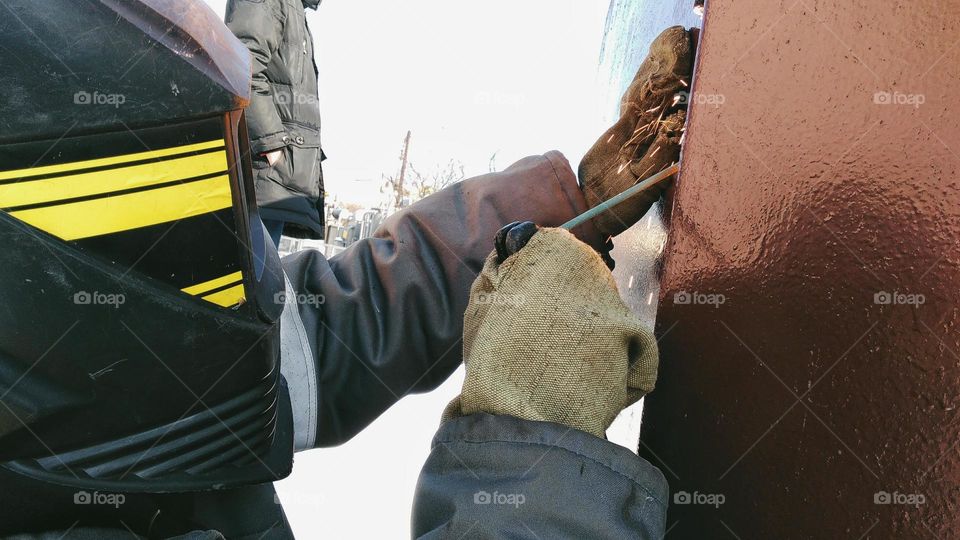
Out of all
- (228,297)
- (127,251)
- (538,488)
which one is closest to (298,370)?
(228,297)

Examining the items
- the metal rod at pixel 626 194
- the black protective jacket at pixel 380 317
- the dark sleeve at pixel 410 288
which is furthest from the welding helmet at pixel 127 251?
the metal rod at pixel 626 194

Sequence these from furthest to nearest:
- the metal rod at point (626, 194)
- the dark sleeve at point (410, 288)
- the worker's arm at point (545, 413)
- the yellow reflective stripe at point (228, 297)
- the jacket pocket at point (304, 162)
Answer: the jacket pocket at point (304, 162)
the dark sleeve at point (410, 288)
the metal rod at point (626, 194)
the yellow reflective stripe at point (228, 297)
the worker's arm at point (545, 413)

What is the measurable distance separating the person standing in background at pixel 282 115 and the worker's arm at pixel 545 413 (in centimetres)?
185

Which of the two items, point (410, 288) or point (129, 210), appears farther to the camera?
point (410, 288)

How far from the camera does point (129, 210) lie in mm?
793

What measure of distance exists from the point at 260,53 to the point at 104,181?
6.48 feet

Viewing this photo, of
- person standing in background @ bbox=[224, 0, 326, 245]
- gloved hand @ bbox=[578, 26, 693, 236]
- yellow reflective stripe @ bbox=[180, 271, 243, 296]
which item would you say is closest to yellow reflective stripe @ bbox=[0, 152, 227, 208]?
yellow reflective stripe @ bbox=[180, 271, 243, 296]

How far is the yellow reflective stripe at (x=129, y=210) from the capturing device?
0.76 metres

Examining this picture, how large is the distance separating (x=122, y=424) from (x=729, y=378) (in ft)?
2.58

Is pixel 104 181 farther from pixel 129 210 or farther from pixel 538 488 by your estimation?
pixel 538 488

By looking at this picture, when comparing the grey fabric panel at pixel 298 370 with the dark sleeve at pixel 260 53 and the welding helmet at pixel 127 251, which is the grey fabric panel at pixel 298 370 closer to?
the welding helmet at pixel 127 251

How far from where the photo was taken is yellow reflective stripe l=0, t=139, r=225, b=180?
2.42 feet

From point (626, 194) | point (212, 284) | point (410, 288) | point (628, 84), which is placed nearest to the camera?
point (212, 284)

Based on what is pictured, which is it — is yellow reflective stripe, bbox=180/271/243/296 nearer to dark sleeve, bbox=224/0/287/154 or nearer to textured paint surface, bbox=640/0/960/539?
textured paint surface, bbox=640/0/960/539
